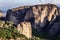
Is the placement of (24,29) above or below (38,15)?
above

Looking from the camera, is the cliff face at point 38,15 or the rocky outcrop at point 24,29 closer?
the rocky outcrop at point 24,29

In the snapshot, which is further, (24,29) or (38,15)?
(38,15)

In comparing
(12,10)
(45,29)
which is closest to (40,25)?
(45,29)

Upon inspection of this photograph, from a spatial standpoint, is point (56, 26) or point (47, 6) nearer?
point (56, 26)

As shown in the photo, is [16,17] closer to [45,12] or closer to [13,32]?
[45,12]

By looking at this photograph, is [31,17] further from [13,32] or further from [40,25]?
[13,32]

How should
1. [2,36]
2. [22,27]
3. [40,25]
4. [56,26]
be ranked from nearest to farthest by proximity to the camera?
[2,36] → [22,27] → [56,26] → [40,25]

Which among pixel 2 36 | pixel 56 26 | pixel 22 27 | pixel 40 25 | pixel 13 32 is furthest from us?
pixel 40 25

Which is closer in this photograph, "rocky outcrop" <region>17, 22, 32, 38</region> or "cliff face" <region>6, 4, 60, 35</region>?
"rocky outcrop" <region>17, 22, 32, 38</region>
